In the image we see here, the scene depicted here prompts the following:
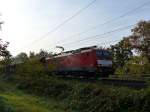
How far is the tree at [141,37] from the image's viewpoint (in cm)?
6756

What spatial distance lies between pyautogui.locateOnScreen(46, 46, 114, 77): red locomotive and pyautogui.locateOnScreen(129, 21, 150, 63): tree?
87.7ft

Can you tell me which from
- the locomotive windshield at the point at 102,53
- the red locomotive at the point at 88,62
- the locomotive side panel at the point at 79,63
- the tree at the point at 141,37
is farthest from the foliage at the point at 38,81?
the tree at the point at 141,37

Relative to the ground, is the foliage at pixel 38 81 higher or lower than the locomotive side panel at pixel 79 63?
lower

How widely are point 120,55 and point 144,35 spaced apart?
90.0 ft

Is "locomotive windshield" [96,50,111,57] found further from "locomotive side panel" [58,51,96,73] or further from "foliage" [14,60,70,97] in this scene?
"foliage" [14,60,70,97]

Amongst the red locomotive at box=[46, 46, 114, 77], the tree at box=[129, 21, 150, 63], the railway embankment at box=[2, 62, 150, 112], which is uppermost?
the tree at box=[129, 21, 150, 63]

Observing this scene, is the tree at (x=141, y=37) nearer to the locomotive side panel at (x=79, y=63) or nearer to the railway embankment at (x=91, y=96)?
the locomotive side panel at (x=79, y=63)

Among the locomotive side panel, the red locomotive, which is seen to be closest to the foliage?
the locomotive side panel

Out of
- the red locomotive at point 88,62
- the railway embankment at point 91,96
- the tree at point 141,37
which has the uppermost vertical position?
the tree at point 141,37

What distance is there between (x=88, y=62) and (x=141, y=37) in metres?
34.9

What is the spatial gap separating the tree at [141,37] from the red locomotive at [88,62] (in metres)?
26.7

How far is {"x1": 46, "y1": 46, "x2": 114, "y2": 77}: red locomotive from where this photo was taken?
37000mm

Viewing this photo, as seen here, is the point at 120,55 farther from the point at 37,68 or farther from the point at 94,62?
the point at 94,62

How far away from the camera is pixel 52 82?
1405 inches
